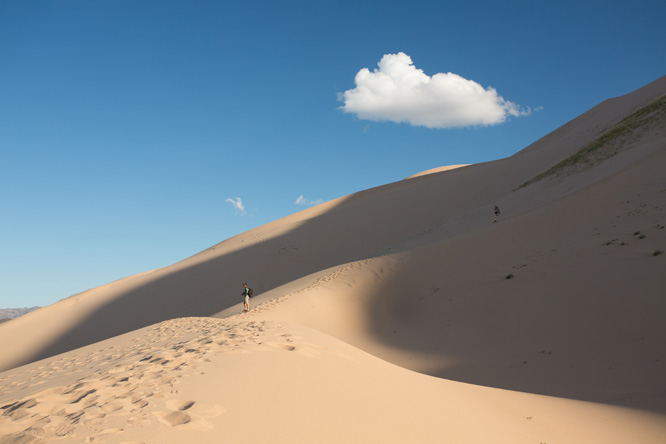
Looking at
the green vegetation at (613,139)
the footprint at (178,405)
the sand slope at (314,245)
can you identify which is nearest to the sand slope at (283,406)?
the footprint at (178,405)

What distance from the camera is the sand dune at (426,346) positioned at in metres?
3.78

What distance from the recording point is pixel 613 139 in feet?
60.6

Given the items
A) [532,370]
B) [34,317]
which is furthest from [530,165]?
[34,317]

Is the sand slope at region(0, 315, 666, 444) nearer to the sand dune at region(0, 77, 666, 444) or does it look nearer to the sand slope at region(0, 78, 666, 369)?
the sand dune at region(0, 77, 666, 444)

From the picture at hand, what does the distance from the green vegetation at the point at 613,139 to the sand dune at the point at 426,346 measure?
0.14m

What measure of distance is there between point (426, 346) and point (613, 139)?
14399 mm

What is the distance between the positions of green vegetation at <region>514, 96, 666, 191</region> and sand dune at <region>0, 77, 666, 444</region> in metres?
0.14

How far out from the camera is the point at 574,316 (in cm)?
902

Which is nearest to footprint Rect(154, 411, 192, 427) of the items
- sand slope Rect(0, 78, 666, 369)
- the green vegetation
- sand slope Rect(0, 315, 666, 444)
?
sand slope Rect(0, 315, 666, 444)

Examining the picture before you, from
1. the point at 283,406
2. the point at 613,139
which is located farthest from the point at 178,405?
the point at 613,139

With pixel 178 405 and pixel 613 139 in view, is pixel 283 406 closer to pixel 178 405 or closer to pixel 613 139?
pixel 178 405

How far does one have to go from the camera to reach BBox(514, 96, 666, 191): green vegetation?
17391 mm

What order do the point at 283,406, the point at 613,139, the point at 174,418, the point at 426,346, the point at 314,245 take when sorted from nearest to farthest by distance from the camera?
the point at 174,418 → the point at 283,406 → the point at 426,346 → the point at 613,139 → the point at 314,245

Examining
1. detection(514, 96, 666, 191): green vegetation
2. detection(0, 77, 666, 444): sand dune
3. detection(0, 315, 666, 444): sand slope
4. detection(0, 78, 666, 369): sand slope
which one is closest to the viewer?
detection(0, 315, 666, 444): sand slope
